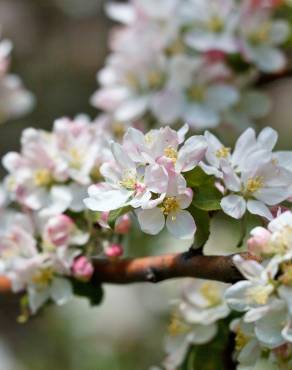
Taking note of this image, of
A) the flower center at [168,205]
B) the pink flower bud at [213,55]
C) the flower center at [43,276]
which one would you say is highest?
the flower center at [168,205]

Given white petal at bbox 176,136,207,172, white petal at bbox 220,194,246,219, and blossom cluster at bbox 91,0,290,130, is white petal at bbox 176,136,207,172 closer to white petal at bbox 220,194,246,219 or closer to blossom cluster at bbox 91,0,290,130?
white petal at bbox 220,194,246,219

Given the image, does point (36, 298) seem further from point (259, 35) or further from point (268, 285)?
point (259, 35)

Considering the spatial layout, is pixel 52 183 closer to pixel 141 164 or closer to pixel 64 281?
pixel 64 281

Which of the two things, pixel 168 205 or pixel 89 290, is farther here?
pixel 89 290

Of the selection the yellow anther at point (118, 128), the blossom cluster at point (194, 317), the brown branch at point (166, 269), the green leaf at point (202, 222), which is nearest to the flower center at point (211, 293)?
the blossom cluster at point (194, 317)

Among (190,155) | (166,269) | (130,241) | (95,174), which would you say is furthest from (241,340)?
(130,241)

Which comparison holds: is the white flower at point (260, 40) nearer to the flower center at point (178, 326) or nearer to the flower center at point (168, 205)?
the flower center at point (178, 326)

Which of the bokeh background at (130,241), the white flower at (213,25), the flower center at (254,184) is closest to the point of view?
the flower center at (254,184)
